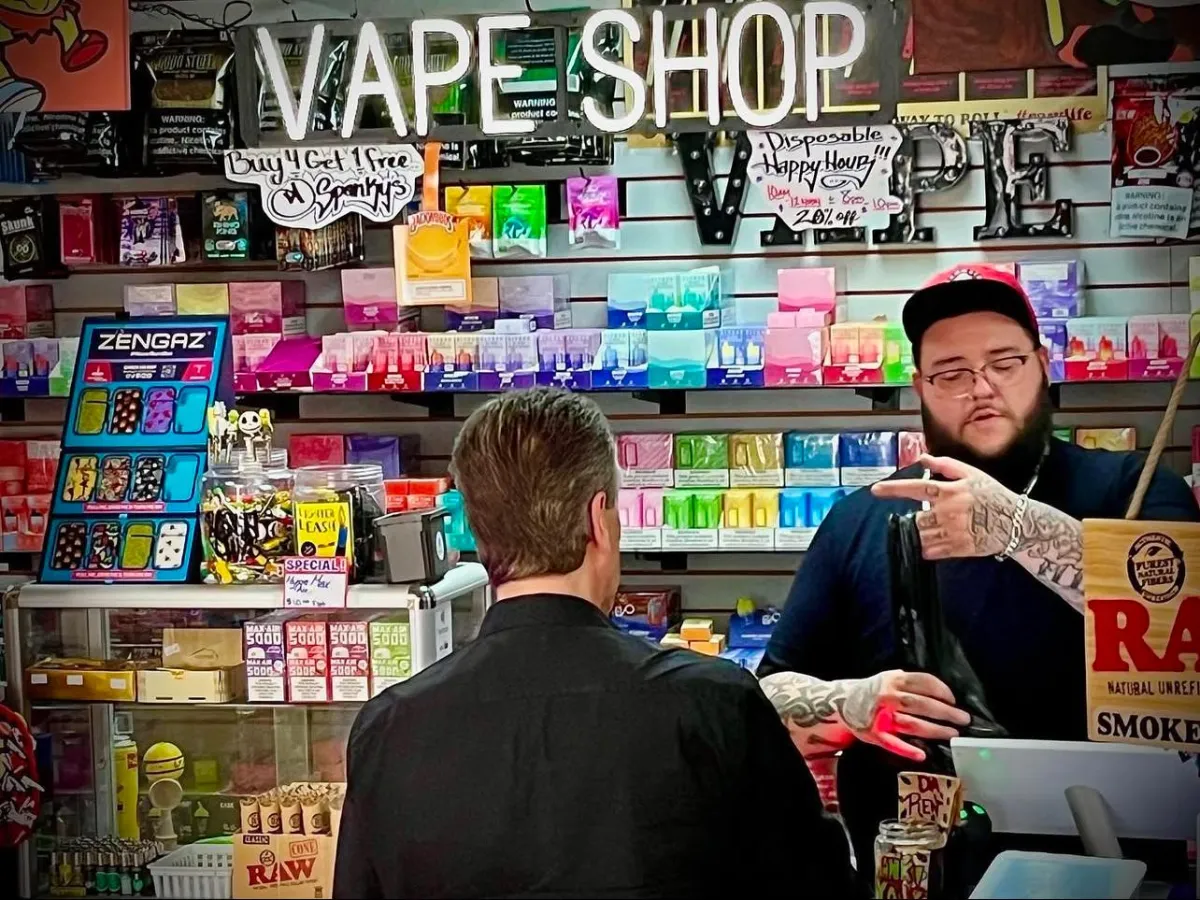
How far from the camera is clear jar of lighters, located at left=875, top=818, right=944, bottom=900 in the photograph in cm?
284

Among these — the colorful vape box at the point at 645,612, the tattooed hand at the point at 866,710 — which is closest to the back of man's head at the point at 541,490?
the tattooed hand at the point at 866,710

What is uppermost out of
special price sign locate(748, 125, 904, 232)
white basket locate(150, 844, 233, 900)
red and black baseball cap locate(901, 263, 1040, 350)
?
special price sign locate(748, 125, 904, 232)

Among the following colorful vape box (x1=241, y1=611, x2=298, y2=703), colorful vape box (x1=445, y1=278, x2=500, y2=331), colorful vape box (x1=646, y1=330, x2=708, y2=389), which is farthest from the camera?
colorful vape box (x1=445, y1=278, x2=500, y2=331)

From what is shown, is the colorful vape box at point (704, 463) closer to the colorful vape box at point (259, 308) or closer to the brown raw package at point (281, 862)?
the colorful vape box at point (259, 308)

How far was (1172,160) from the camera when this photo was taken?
5234 mm

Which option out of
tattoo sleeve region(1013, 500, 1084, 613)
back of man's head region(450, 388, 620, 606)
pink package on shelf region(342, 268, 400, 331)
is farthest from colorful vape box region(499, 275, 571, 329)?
back of man's head region(450, 388, 620, 606)

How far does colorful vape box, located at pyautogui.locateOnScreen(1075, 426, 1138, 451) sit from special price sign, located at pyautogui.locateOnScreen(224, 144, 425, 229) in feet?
8.83

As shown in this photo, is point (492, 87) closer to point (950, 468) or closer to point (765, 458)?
point (950, 468)

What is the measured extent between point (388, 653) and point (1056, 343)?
2636mm

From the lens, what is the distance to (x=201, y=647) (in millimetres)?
4121

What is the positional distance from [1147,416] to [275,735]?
10.9 feet

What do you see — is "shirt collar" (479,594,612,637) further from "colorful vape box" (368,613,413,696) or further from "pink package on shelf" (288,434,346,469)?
"pink package on shelf" (288,434,346,469)

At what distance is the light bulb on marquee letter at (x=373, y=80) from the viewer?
3.72 metres

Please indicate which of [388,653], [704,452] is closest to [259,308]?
[704,452]
